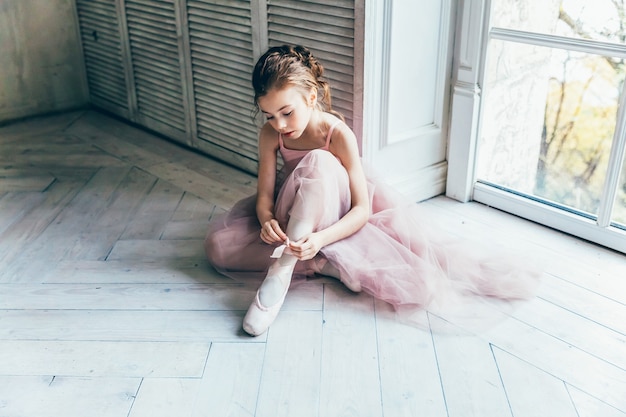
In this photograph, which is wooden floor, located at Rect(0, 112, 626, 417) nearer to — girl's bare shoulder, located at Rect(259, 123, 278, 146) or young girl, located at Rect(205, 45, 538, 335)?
young girl, located at Rect(205, 45, 538, 335)

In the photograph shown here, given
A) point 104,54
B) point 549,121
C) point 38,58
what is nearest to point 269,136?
point 549,121

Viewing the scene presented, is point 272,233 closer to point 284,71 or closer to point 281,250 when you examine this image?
point 281,250

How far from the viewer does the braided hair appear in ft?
4.82

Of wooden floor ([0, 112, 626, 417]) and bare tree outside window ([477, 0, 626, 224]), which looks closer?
wooden floor ([0, 112, 626, 417])

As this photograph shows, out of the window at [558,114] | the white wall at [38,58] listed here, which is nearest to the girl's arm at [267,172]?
the window at [558,114]

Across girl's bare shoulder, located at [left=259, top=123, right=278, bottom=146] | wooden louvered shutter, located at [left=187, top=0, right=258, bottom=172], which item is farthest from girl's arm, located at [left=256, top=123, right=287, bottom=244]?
wooden louvered shutter, located at [left=187, top=0, right=258, bottom=172]

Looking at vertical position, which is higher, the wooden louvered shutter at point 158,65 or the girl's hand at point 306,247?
the wooden louvered shutter at point 158,65

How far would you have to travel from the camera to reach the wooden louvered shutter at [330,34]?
5.78 ft

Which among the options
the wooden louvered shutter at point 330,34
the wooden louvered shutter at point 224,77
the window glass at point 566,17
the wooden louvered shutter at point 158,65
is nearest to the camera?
the window glass at point 566,17

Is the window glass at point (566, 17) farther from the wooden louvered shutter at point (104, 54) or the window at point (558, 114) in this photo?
the wooden louvered shutter at point (104, 54)

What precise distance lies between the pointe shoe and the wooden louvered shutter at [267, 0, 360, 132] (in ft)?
2.14

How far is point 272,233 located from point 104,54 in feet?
5.76

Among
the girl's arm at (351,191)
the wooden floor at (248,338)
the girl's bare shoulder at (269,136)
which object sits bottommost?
the wooden floor at (248,338)

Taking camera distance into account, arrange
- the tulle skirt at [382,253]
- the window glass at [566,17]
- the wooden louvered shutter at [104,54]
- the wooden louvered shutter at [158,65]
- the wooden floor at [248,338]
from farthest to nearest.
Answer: the wooden louvered shutter at [104,54] → the wooden louvered shutter at [158,65] → the window glass at [566,17] → the tulle skirt at [382,253] → the wooden floor at [248,338]
